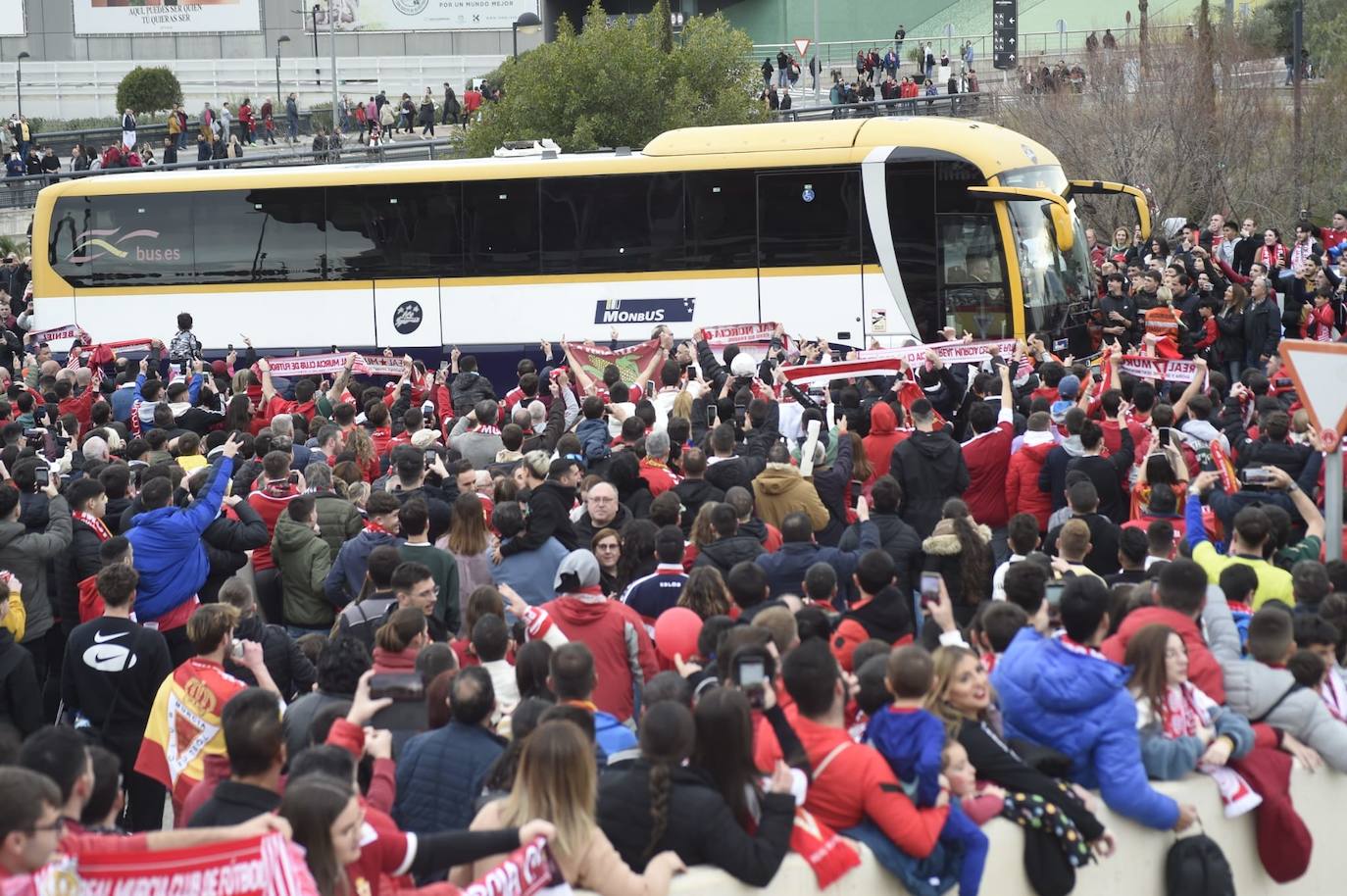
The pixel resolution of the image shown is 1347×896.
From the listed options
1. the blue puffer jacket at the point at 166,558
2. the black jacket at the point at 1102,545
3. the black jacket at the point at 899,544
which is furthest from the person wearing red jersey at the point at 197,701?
the black jacket at the point at 1102,545

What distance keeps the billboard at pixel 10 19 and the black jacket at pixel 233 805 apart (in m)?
74.9

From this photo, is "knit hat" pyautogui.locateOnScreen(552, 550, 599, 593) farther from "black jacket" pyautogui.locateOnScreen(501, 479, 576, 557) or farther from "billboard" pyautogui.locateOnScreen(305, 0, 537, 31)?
"billboard" pyautogui.locateOnScreen(305, 0, 537, 31)

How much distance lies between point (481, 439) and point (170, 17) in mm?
66853

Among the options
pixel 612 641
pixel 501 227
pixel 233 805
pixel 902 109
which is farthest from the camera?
pixel 902 109

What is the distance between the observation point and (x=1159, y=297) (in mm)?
19312

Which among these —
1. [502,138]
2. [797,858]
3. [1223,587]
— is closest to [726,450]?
[1223,587]

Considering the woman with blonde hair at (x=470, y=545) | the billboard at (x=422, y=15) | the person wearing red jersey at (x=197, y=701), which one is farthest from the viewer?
the billboard at (x=422, y=15)

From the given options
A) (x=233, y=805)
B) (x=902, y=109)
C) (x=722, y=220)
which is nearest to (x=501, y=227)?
(x=722, y=220)

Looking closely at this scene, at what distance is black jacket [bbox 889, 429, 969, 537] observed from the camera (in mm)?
11812

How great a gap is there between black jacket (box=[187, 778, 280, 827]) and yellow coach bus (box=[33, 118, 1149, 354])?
15060mm

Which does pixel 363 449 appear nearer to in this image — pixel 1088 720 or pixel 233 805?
pixel 233 805

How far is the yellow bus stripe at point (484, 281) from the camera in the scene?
69.4 ft

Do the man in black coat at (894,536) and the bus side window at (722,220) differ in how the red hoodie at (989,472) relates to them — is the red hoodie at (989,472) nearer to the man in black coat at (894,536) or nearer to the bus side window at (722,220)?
the man in black coat at (894,536)

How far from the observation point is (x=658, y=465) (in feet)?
37.9
